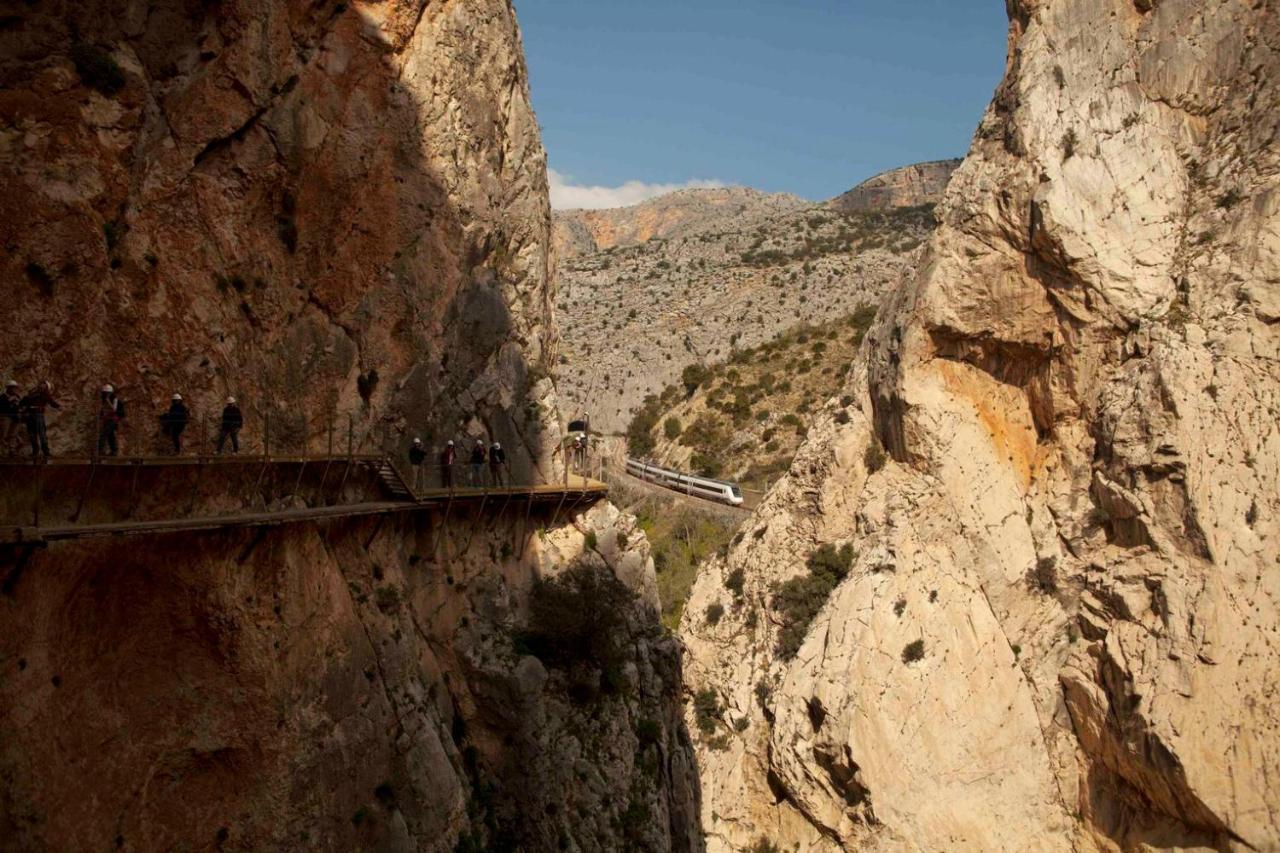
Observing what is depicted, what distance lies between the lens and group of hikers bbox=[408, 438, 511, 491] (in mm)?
18811

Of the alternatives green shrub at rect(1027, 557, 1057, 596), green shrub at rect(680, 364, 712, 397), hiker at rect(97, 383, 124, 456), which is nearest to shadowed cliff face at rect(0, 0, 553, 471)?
hiker at rect(97, 383, 124, 456)

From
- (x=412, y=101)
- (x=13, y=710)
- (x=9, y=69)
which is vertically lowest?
(x=13, y=710)

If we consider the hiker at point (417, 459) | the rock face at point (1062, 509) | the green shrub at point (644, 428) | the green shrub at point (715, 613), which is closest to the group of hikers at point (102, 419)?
the hiker at point (417, 459)

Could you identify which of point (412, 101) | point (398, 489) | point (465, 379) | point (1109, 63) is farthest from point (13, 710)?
point (1109, 63)

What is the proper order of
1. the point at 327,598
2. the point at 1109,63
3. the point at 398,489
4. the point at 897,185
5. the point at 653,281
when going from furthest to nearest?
the point at 897,185 < the point at 653,281 < the point at 1109,63 < the point at 398,489 < the point at 327,598

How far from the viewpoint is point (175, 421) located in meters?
13.5

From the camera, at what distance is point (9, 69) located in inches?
504

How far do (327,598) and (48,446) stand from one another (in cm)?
494

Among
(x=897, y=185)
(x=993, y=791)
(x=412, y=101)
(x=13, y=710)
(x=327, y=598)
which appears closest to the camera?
(x=13, y=710)

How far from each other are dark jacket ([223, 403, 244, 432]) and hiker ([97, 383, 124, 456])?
1446 millimetres

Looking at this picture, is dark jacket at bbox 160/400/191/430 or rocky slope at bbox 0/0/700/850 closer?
rocky slope at bbox 0/0/700/850

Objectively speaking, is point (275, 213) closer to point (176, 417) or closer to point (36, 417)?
point (176, 417)

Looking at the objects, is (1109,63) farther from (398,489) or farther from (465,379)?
(398,489)

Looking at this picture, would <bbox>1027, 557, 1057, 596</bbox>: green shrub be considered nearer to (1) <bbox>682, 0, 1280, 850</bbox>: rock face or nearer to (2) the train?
(1) <bbox>682, 0, 1280, 850</bbox>: rock face
